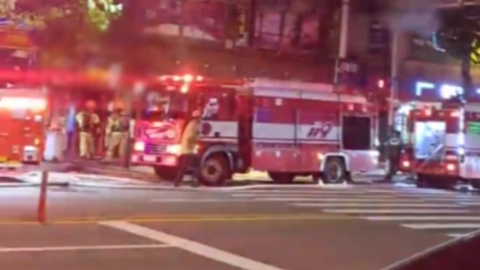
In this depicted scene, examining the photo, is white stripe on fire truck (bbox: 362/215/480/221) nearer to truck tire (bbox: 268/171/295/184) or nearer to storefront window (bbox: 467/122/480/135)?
truck tire (bbox: 268/171/295/184)

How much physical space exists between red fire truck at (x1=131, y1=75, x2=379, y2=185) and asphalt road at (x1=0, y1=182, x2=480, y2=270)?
2.13m

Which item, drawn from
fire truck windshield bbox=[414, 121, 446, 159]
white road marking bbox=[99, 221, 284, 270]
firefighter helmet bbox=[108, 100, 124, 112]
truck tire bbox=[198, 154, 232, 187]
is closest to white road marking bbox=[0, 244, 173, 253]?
white road marking bbox=[99, 221, 284, 270]

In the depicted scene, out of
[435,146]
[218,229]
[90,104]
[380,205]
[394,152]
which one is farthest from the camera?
[394,152]

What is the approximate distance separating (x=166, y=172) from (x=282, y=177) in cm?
302

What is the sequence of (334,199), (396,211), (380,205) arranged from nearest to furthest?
1. (396,211)
2. (380,205)
3. (334,199)

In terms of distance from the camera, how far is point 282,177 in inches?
872

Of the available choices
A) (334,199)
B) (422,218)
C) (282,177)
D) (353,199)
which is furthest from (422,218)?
(282,177)

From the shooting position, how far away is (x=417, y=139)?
24297 millimetres

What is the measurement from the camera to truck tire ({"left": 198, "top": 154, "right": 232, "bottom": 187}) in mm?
19812

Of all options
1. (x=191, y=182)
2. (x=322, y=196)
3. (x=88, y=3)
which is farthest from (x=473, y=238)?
(x=191, y=182)

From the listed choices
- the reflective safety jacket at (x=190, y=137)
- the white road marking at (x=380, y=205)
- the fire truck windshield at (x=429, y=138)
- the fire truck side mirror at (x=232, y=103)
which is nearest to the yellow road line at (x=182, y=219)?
the white road marking at (x=380, y=205)

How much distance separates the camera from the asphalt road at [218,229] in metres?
9.07

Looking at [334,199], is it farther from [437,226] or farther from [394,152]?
[394,152]

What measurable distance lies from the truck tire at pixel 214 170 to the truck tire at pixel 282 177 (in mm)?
1985
